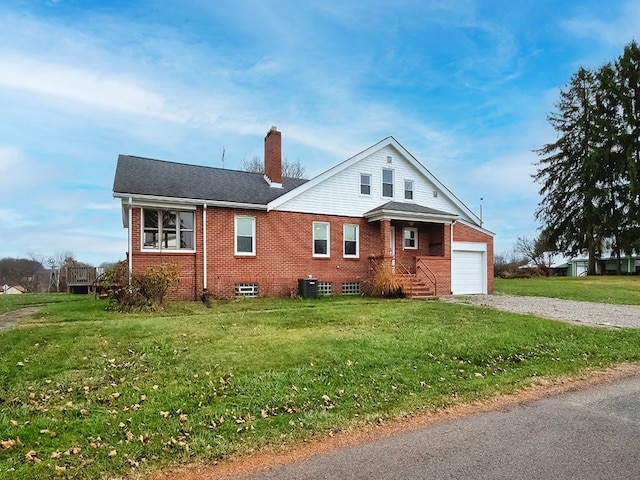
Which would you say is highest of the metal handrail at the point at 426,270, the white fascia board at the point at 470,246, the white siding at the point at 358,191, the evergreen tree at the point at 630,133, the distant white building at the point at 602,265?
the evergreen tree at the point at 630,133

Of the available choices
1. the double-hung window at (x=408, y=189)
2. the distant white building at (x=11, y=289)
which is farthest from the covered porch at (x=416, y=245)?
the distant white building at (x=11, y=289)

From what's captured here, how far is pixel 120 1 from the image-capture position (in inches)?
408

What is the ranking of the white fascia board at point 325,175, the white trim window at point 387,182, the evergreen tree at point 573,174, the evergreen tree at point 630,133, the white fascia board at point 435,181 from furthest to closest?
1. the evergreen tree at point 573,174
2. the evergreen tree at point 630,133
3. the white fascia board at point 435,181
4. the white trim window at point 387,182
5. the white fascia board at point 325,175

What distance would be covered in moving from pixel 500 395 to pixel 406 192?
578 inches

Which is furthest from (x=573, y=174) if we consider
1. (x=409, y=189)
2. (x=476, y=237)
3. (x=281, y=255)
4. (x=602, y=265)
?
(x=281, y=255)

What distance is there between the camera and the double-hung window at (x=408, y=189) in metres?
19.2

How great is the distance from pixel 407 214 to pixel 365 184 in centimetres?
244

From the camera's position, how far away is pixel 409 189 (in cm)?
1934

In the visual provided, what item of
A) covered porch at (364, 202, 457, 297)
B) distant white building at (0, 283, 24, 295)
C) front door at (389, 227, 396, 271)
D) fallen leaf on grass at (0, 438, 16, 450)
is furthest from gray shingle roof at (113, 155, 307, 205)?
distant white building at (0, 283, 24, 295)

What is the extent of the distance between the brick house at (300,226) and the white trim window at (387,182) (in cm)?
5

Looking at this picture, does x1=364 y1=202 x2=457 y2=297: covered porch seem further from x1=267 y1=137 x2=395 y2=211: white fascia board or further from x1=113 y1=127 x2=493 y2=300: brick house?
x1=267 y1=137 x2=395 y2=211: white fascia board

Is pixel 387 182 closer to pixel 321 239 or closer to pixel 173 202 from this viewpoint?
pixel 321 239

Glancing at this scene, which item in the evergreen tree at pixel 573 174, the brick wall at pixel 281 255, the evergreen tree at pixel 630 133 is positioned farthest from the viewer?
the evergreen tree at pixel 573 174

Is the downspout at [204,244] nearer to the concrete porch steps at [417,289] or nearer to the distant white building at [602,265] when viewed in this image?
the concrete porch steps at [417,289]
